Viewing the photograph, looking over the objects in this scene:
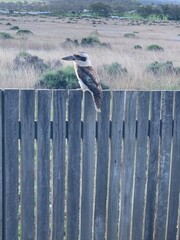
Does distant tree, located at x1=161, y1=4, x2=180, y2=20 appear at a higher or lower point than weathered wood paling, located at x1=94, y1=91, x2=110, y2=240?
higher

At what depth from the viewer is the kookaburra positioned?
4.53 m

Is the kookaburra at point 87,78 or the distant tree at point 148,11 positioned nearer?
the kookaburra at point 87,78

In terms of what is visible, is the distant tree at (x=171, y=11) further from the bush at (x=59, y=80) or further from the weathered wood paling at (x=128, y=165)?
the weathered wood paling at (x=128, y=165)

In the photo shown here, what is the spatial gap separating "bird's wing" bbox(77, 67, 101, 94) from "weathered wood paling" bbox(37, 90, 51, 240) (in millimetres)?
379

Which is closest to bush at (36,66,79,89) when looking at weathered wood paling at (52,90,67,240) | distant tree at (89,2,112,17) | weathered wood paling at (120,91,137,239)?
weathered wood paling at (120,91,137,239)

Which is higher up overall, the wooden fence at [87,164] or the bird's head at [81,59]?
the bird's head at [81,59]

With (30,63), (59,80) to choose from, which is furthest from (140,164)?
(30,63)

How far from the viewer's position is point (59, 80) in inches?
508

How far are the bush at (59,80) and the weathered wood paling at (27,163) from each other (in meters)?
8.01

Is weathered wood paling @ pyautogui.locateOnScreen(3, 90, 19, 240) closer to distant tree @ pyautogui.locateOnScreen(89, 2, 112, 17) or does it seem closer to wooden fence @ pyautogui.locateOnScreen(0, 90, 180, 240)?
wooden fence @ pyautogui.locateOnScreen(0, 90, 180, 240)

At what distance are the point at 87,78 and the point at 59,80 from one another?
8044 mm

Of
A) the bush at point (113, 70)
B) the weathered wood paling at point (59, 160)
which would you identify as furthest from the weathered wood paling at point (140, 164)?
the bush at point (113, 70)

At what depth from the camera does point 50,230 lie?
4.84m

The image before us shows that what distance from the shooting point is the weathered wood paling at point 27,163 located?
4.45 metres
